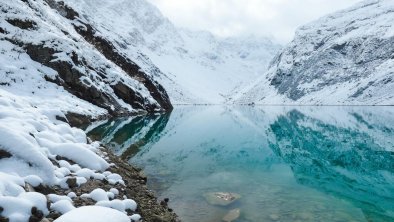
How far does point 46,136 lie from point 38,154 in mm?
3473

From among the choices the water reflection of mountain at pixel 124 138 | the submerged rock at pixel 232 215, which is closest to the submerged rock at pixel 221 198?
the submerged rock at pixel 232 215

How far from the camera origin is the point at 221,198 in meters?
20.8

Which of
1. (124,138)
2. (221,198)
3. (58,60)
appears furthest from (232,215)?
(58,60)

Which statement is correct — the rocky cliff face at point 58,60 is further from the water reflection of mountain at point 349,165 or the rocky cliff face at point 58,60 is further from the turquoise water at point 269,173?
the water reflection of mountain at point 349,165

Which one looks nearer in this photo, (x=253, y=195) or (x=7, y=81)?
(x=253, y=195)

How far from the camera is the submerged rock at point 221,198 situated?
20.1m

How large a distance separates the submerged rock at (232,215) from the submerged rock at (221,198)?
4.13 feet

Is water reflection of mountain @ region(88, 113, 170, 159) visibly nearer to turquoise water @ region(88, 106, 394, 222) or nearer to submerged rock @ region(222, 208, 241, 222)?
turquoise water @ region(88, 106, 394, 222)

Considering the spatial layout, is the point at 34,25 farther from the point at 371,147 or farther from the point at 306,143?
the point at 371,147

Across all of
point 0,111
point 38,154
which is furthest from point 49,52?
point 38,154

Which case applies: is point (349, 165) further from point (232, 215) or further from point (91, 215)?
point (91, 215)

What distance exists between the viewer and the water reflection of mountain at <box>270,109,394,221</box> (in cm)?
2295

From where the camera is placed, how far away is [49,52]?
5681cm

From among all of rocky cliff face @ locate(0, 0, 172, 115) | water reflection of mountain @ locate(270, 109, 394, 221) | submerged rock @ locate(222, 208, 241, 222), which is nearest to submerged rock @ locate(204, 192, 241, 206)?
submerged rock @ locate(222, 208, 241, 222)
